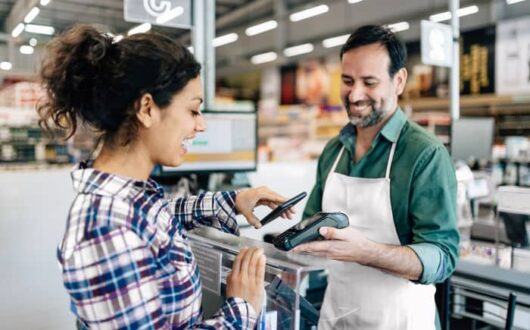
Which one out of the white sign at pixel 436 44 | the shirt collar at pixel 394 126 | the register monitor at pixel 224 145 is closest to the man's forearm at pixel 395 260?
the shirt collar at pixel 394 126

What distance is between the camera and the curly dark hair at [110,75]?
925mm

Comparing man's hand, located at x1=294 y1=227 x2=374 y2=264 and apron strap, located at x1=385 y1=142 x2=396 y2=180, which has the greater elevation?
apron strap, located at x1=385 y1=142 x2=396 y2=180

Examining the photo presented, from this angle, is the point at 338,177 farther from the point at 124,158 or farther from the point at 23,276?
the point at 23,276

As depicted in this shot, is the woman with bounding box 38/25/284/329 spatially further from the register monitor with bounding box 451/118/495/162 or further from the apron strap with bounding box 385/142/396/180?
the register monitor with bounding box 451/118/495/162

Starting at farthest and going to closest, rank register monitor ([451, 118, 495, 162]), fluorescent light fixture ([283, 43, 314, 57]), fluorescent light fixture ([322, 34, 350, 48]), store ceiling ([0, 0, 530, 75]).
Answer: fluorescent light fixture ([283, 43, 314, 57]) → fluorescent light fixture ([322, 34, 350, 48]) → store ceiling ([0, 0, 530, 75]) → register monitor ([451, 118, 495, 162])

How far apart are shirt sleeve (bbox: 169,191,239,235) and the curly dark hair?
1.24 feet

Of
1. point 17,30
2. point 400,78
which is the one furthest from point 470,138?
point 17,30

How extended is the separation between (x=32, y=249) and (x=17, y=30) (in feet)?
13.5

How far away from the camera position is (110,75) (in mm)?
928

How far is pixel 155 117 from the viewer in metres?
0.94

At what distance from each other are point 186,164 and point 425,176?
6.03ft

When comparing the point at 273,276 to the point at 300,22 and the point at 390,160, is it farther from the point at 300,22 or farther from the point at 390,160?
the point at 300,22

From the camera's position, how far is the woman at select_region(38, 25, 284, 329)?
817 millimetres

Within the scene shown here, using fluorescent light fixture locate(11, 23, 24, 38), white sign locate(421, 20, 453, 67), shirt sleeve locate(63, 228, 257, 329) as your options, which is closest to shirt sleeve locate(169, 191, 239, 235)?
shirt sleeve locate(63, 228, 257, 329)
